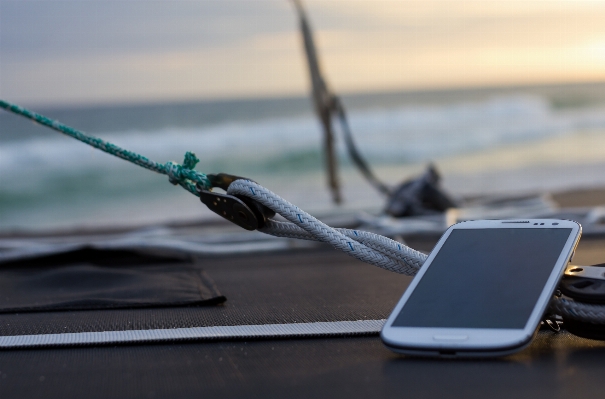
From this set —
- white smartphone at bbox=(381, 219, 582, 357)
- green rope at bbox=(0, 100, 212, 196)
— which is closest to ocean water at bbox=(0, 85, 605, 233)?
green rope at bbox=(0, 100, 212, 196)

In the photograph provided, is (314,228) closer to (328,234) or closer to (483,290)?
(328,234)

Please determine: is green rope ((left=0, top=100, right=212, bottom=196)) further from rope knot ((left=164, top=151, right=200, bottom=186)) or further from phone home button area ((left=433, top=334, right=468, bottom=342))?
phone home button area ((left=433, top=334, right=468, bottom=342))

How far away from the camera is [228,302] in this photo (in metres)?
1.36

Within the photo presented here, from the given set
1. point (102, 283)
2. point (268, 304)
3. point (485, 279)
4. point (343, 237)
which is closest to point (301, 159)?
point (102, 283)

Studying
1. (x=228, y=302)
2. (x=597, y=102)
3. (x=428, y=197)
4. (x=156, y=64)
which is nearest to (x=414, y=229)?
(x=428, y=197)

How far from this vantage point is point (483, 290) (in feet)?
3.18

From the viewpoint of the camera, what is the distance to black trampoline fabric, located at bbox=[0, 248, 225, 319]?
4.36 ft

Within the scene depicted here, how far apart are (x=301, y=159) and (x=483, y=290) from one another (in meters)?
9.51

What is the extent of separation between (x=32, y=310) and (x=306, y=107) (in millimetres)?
23390

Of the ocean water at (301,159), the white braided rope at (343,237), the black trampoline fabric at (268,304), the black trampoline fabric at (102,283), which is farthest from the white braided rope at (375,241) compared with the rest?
the ocean water at (301,159)

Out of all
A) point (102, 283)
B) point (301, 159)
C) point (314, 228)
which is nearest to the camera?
point (314, 228)

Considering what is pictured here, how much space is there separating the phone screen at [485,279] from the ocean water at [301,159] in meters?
1.96

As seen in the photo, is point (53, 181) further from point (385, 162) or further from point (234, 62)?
point (234, 62)

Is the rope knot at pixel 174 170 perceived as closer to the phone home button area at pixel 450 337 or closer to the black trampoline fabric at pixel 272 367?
the black trampoline fabric at pixel 272 367
